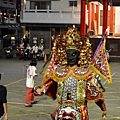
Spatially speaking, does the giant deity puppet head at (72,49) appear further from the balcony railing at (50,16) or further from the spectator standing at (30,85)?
the balcony railing at (50,16)

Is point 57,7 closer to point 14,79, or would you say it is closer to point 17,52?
point 17,52

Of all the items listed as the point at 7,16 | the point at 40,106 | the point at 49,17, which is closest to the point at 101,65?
the point at 40,106

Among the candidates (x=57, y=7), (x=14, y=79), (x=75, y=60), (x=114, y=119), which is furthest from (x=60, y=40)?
(x=57, y=7)

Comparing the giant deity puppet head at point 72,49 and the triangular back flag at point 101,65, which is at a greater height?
the giant deity puppet head at point 72,49

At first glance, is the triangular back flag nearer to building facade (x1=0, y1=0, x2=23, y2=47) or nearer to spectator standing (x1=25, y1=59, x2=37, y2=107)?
spectator standing (x1=25, y1=59, x2=37, y2=107)

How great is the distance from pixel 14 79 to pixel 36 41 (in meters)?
15.9

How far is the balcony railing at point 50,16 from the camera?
33.9 meters

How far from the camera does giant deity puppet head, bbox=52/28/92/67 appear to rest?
21.0 ft

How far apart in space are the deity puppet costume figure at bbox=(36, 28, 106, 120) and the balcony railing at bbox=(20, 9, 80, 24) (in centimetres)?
2734

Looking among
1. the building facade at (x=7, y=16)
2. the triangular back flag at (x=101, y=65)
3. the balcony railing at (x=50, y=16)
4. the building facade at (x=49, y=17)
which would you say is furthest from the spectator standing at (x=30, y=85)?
the building facade at (x=7, y=16)

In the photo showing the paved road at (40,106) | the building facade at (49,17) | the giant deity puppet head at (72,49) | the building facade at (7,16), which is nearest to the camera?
the giant deity puppet head at (72,49)

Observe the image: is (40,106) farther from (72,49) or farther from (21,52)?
(21,52)

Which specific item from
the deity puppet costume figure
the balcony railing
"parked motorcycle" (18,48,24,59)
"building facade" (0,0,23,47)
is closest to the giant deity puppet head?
the deity puppet costume figure

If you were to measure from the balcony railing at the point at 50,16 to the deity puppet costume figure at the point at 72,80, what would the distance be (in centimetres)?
2734
